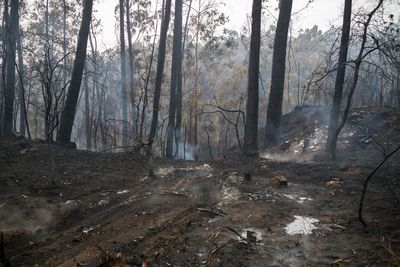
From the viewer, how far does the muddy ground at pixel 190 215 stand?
14.9 feet

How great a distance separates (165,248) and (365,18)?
8.44 meters

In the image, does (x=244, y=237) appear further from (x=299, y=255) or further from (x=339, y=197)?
(x=339, y=197)

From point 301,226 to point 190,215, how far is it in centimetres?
176

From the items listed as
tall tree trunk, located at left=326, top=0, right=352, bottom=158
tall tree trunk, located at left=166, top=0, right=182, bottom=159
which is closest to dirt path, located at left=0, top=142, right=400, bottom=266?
tall tree trunk, located at left=326, top=0, right=352, bottom=158

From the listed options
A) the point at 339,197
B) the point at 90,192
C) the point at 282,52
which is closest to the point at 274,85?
the point at 282,52

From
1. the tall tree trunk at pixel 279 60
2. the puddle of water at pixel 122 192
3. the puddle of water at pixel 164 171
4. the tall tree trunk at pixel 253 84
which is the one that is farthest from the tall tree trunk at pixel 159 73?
the puddle of water at pixel 122 192

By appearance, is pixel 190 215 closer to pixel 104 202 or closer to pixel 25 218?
pixel 104 202

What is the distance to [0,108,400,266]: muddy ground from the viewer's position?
14.9ft

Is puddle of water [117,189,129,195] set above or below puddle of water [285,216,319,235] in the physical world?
above

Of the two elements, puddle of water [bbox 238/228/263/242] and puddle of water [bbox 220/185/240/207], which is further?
puddle of water [bbox 220/185/240/207]

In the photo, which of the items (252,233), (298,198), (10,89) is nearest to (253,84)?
(298,198)

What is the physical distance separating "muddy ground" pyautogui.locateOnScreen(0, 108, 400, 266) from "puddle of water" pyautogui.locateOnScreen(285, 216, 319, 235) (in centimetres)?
2

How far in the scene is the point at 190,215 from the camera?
608 cm

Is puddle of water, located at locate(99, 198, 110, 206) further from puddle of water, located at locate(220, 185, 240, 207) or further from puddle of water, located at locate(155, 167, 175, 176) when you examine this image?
puddle of water, located at locate(155, 167, 175, 176)
